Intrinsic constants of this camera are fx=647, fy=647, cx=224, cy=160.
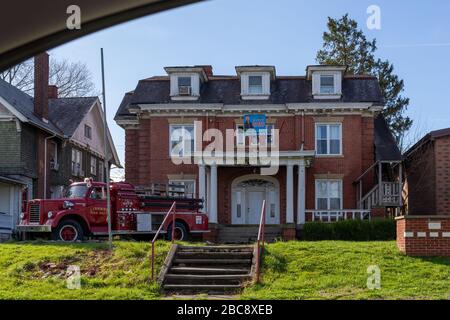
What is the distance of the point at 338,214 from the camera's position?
2542 cm

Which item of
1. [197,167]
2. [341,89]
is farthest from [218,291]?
[341,89]

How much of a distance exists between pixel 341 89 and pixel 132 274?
16.9m

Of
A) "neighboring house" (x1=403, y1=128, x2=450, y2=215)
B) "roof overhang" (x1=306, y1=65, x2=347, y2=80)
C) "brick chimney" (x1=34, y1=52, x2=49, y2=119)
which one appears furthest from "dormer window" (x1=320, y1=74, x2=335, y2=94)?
"brick chimney" (x1=34, y1=52, x2=49, y2=119)

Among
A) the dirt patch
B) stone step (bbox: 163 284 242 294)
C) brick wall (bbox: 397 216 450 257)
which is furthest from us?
brick wall (bbox: 397 216 450 257)

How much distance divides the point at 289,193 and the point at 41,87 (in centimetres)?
1229

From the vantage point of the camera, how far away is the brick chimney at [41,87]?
28094 millimetres

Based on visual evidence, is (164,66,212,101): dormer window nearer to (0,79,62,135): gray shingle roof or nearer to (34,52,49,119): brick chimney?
(34,52,49,119): brick chimney

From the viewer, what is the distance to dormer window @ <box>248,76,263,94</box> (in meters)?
27.8

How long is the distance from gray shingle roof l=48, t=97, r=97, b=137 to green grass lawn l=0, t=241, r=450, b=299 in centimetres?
1643

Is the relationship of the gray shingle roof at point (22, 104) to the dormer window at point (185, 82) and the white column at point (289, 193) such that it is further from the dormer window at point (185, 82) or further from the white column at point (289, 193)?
the white column at point (289, 193)

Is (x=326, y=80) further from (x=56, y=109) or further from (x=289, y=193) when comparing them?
(x=56, y=109)

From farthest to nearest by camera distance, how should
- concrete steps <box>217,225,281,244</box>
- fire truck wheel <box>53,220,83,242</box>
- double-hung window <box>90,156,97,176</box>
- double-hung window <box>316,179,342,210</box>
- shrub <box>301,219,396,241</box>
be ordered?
double-hung window <box>90,156,97,176</box> → double-hung window <box>316,179,342,210</box> → concrete steps <box>217,225,281,244</box> → shrub <box>301,219,396,241</box> → fire truck wheel <box>53,220,83,242</box>

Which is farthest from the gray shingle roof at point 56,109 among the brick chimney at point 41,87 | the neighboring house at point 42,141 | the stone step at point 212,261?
the stone step at point 212,261
